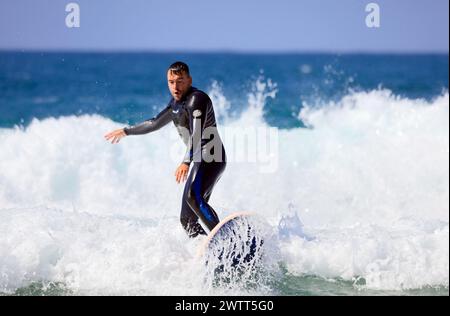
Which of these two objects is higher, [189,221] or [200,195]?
[200,195]

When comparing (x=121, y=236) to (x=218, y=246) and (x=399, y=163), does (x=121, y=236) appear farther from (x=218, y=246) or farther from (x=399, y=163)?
(x=399, y=163)

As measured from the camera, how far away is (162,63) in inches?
918

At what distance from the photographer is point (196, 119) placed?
4.71m

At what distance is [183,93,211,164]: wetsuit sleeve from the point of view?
4.71 metres

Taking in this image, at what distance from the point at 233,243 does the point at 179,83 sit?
1289mm

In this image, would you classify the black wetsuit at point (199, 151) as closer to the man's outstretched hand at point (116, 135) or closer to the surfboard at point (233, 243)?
the surfboard at point (233, 243)

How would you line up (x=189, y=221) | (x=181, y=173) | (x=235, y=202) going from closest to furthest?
(x=181, y=173)
(x=189, y=221)
(x=235, y=202)

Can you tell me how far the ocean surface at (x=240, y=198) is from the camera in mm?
5062

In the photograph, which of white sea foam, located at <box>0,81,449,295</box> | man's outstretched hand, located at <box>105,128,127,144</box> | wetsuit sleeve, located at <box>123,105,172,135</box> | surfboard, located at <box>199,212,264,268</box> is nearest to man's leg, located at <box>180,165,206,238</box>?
white sea foam, located at <box>0,81,449,295</box>

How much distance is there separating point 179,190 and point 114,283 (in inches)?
138

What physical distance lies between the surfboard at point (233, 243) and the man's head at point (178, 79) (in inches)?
40.7

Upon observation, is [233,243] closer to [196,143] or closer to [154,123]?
[196,143]

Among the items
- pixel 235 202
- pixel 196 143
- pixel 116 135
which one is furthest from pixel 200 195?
pixel 235 202

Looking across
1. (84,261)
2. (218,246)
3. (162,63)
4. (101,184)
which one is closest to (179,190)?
(101,184)
